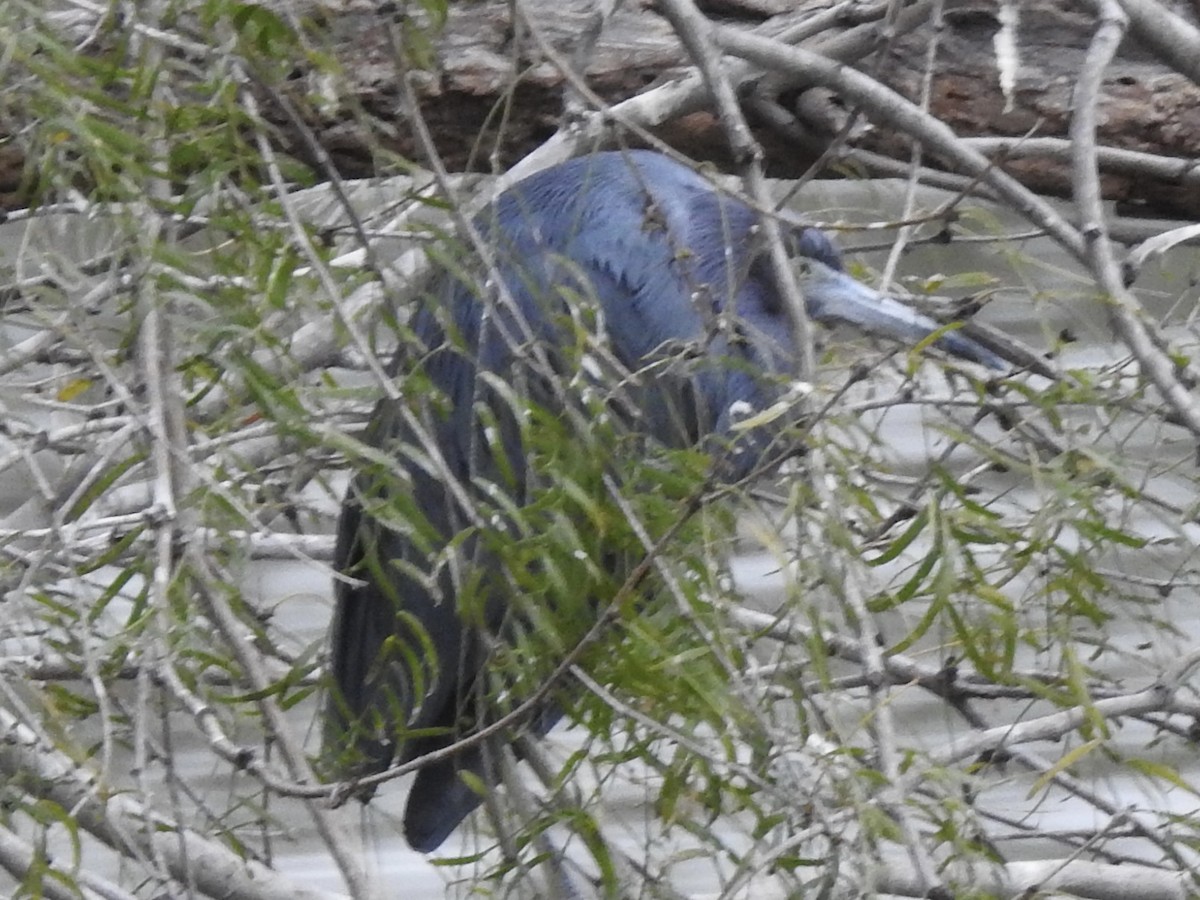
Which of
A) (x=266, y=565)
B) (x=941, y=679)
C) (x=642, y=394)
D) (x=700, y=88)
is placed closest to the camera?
(x=642, y=394)

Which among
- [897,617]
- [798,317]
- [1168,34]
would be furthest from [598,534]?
[897,617]

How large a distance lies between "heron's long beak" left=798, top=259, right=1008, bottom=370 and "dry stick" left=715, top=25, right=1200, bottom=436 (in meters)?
0.18

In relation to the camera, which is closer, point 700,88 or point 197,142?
point 197,142

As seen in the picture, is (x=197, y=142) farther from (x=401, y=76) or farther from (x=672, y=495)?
(x=672, y=495)

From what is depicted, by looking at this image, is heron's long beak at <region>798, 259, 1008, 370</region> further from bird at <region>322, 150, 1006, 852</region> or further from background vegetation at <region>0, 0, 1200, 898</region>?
background vegetation at <region>0, 0, 1200, 898</region>

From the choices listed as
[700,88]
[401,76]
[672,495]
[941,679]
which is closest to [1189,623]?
[941,679]

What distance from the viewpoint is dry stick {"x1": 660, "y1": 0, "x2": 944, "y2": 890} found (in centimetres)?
61

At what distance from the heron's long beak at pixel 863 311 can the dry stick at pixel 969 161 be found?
0.60ft

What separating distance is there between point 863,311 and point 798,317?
0.40 m

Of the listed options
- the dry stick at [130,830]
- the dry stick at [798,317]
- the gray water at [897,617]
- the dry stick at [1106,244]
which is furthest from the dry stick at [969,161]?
the dry stick at [130,830]

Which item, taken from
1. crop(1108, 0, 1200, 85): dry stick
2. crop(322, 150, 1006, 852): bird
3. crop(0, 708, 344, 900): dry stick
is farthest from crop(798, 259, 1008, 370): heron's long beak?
crop(0, 708, 344, 900): dry stick

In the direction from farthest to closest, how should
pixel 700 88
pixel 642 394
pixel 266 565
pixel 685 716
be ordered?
pixel 266 565 → pixel 700 88 → pixel 642 394 → pixel 685 716

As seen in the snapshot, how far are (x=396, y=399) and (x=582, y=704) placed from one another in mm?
186

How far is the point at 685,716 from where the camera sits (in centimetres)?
68
